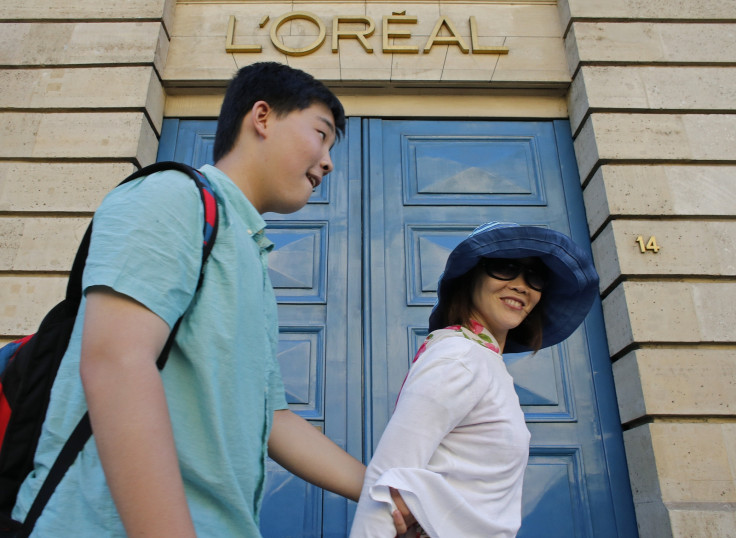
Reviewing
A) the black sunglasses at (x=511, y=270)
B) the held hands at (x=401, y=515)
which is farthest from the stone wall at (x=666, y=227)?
the held hands at (x=401, y=515)

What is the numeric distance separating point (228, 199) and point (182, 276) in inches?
14.3

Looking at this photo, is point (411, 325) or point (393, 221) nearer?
point (411, 325)

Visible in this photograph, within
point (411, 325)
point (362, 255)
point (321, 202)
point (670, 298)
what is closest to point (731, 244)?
point (670, 298)

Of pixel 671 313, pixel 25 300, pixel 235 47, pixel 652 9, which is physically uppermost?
pixel 652 9

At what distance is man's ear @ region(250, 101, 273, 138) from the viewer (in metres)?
1.56

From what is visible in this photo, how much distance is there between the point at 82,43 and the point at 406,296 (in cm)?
336

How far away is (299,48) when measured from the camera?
477cm

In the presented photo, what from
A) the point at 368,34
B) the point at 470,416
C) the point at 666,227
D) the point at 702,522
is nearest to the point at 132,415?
the point at 470,416

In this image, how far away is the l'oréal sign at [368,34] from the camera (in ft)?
15.6

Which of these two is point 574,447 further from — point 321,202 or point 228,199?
point 228,199

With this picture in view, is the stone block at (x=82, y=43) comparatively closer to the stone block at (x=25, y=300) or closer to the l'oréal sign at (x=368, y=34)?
the l'oréal sign at (x=368, y=34)

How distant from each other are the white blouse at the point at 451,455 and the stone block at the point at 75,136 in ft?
10.9

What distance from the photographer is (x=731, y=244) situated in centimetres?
386

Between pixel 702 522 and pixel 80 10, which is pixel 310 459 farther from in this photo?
pixel 80 10
